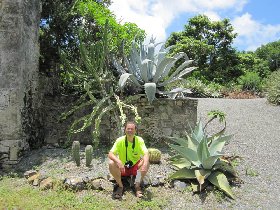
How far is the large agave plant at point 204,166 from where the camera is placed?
6.13 m

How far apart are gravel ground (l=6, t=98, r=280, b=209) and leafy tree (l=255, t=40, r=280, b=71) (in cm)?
2323

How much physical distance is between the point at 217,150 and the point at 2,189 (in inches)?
142

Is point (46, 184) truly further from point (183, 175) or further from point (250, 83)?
point (250, 83)

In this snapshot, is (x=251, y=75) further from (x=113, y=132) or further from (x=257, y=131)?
(x=113, y=132)

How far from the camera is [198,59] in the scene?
79.4 ft

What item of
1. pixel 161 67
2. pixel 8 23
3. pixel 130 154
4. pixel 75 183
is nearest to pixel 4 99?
pixel 8 23

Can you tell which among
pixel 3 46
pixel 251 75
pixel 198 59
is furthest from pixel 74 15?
pixel 198 59

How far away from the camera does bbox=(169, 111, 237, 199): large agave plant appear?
20.1 feet

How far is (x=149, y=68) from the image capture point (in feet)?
27.9

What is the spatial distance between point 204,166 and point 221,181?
1.31ft

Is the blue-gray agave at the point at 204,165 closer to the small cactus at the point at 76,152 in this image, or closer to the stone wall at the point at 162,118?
the stone wall at the point at 162,118

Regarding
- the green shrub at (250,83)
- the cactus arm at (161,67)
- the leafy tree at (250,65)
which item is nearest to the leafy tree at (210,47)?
the leafy tree at (250,65)

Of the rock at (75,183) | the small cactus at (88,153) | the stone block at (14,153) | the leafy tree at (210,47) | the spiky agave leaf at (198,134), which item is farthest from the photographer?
the leafy tree at (210,47)

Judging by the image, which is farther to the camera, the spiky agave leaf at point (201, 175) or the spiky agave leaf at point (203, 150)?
the spiky agave leaf at point (203, 150)
